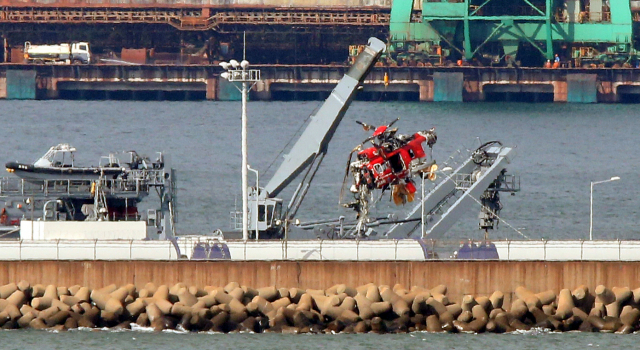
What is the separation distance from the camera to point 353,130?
150875 mm

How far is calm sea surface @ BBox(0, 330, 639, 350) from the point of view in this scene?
178ft

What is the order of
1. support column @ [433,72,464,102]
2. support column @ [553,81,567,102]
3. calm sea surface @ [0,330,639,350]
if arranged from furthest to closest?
support column @ [433,72,464,102]
support column @ [553,81,567,102]
calm sea surface @ [0,330,639,350]

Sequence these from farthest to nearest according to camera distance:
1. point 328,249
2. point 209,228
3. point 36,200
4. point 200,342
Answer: point 209,228 → point 36,200 → point 328,249 → point 200,342

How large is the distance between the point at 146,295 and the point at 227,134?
92450 millimetres

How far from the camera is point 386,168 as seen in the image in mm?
64438

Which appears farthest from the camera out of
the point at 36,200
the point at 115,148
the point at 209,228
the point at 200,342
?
the point at 115,148

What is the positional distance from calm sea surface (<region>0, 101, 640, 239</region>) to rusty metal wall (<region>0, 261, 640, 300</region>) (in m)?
22.1

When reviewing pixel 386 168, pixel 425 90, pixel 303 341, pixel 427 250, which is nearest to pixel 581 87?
pixel 425 90

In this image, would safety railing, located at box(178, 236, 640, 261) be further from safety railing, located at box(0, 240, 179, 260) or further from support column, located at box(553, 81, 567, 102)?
support column, located at box(553, 81, 567, 102)

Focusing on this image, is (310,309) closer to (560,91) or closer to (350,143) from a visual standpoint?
(350,143)

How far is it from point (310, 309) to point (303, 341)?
5.38 ft

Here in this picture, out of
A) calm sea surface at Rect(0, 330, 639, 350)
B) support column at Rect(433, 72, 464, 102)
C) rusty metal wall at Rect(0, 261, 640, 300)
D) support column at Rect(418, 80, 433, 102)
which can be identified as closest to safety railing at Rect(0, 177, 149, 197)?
rusty metal wall at Rect(0, 261, 640, 300)

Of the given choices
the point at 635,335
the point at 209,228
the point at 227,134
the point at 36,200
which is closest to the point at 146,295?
the point at 36,200

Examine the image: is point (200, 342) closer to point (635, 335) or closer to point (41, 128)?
point (635, 335)
